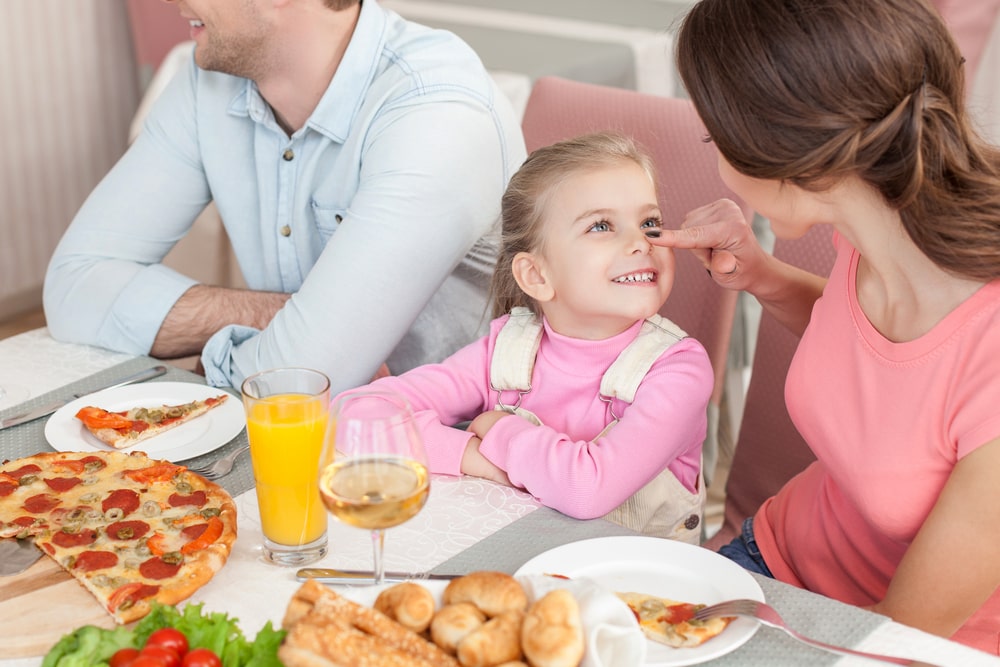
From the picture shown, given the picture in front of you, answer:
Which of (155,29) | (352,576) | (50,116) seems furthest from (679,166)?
(50,116)

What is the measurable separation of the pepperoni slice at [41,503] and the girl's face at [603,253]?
661 mm

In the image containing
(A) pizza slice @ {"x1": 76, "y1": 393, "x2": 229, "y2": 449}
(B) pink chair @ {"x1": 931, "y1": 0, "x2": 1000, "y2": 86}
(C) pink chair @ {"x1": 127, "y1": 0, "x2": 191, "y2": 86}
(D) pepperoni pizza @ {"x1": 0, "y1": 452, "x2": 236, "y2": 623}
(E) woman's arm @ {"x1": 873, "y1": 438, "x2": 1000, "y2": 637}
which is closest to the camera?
(D) pepperoni pizza @ {"x1": 0, "y1": 452, "x2": 236, "y2": 623}

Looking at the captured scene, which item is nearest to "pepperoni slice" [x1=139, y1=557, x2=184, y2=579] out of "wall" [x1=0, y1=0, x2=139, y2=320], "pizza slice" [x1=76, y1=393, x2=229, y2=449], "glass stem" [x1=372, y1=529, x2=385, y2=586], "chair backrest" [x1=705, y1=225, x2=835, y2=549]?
"glass stem" [x1=372, y1=529, x2=385, y2=586]

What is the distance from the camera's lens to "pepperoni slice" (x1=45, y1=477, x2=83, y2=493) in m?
1.18

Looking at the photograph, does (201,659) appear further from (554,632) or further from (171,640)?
(554,632)

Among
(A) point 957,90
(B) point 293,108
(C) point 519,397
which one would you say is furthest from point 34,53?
(A) point 957,90

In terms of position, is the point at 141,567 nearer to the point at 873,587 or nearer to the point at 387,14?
the point at 873,587

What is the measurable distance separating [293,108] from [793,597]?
4.08 feet

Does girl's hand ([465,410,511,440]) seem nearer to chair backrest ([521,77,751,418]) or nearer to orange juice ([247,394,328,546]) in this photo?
orange juice ([247,394,328,546])

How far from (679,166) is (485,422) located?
666 mm

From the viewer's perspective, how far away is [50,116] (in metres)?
3.56

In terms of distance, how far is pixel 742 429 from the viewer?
5.83 feet

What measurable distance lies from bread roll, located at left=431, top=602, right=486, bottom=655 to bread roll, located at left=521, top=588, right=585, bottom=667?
0.12 ft

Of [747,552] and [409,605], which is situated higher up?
[409,605]
